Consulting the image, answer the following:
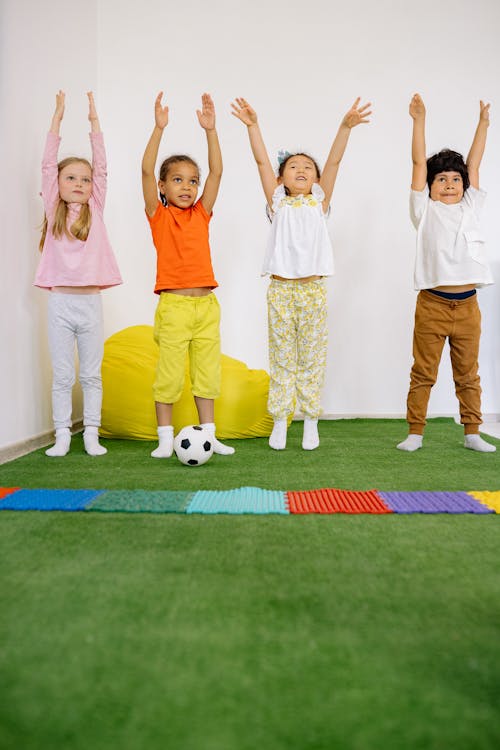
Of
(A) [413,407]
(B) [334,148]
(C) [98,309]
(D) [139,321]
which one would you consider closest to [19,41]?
(C) [98,309]

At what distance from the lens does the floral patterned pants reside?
2.60 m

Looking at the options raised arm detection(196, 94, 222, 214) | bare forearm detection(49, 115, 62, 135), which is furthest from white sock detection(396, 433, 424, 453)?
bare forearm detection(49, 115, 62, 135)

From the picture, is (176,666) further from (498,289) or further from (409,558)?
(498,289)

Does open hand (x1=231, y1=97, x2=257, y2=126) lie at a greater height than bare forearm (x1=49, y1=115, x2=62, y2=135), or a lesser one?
greater

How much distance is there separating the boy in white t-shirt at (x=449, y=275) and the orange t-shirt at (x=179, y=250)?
90cm

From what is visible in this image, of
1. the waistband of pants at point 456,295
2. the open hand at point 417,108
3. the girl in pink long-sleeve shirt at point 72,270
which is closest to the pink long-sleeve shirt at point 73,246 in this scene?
the girl in pink long-sleeve shirt at point 72,270

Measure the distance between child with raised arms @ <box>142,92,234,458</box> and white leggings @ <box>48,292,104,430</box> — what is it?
0.85 feet

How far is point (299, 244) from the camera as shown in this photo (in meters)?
2.59

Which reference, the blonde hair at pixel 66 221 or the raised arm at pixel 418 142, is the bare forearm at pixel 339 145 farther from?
the blonde hair at pixel 66 221

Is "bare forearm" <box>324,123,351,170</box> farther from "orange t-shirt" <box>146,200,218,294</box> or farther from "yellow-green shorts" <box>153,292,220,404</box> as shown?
"yellow-green shorts" <box>153,292,220,404</box>

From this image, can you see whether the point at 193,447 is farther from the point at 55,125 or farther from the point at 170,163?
the point at 55,125

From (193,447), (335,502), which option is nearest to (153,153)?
(193,447)

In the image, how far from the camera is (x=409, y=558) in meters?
1.25

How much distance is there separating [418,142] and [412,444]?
1.22 metres
